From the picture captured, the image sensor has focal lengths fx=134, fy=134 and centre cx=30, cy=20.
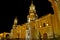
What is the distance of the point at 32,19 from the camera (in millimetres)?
12742

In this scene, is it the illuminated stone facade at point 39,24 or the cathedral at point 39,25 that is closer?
the cathedral at point 39,25

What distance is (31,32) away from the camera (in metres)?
11.7

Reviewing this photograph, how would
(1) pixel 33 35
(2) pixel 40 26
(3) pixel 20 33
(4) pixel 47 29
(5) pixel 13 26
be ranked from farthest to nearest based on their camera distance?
1. (5) pixel 13 26
2. (3) pixel 20 33
3. (2) pixel 40 26
4. (4) pixel 47 29
5. (1) pixel 33 35

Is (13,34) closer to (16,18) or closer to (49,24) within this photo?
(16,18)

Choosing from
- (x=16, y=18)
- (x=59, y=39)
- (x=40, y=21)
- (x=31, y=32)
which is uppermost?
(x=16, y=18)

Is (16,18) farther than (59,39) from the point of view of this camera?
Yes

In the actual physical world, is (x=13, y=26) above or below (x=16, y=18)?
below

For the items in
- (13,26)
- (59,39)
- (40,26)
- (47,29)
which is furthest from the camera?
(13,26)

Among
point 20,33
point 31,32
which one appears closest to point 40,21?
point 31,32

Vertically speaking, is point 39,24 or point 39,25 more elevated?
point 39,24

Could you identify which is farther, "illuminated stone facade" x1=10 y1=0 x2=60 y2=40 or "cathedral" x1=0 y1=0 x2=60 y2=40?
"illuminated stone facade" x1=10 y1=0 x2=60 y2=40

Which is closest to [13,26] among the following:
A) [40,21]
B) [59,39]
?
[40,21]

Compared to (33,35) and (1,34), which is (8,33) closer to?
(1,34)

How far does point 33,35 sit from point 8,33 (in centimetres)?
834
